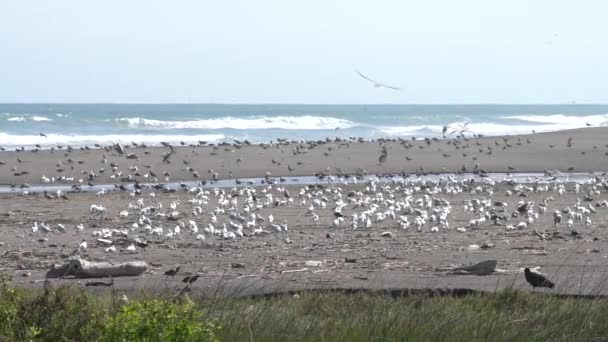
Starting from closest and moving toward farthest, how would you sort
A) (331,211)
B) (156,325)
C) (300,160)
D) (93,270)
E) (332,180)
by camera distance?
(156,325)
(93,270)
(331,211)
(332,180)
(300,160)

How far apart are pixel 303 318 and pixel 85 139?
4267cm

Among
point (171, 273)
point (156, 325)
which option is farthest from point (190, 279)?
point (156, 325)

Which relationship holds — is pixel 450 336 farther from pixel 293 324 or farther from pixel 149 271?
pixel 149 271

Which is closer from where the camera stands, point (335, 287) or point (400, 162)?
point (335, 287)

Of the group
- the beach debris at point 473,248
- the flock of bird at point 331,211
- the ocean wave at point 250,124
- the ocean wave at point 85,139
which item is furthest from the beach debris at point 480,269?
the ocean wave at point 250,124

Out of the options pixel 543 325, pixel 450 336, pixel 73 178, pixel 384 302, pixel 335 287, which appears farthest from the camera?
pixel 73 178

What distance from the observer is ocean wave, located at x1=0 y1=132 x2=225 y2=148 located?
148ft

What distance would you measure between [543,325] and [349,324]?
4.75 ft

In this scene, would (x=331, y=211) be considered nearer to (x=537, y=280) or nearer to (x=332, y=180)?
(x=332, y=180)

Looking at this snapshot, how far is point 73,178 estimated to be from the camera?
27031 mm

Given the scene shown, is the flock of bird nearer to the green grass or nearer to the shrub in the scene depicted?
the green grass

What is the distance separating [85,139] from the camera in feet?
162

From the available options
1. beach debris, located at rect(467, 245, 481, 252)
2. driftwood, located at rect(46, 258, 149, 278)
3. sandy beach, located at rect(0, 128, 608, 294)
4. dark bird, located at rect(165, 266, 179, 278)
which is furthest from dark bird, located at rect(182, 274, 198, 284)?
beach debris, located at rect(467, 245, 481, 252)

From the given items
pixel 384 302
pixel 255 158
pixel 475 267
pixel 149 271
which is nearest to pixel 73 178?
pixel 255 158
